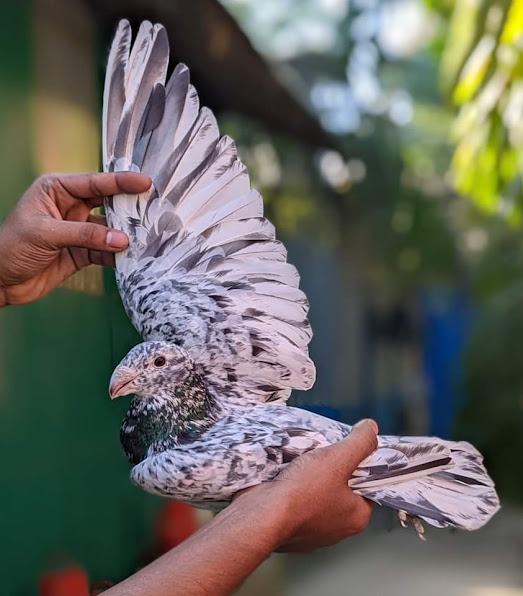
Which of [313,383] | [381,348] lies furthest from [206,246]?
[381,348]

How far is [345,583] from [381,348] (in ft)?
1.96

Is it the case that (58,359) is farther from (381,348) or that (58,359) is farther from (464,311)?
(464,311)

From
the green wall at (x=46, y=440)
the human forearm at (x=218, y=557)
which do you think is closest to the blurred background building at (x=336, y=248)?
the green wall at (x=46, y=440)

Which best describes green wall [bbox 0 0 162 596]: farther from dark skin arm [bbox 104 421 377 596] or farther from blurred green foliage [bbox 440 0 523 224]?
blurred green foliage [bbox 440 0 523 224]

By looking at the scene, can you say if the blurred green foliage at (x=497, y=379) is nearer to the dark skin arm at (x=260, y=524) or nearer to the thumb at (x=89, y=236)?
the dark skin arm at (x=260, y=524)

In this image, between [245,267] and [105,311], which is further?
[105,311]

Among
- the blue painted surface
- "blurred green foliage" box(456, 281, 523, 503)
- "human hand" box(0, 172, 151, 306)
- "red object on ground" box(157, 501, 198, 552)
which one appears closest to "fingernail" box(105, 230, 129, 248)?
"human hand" box(0, 172, 151, 306)

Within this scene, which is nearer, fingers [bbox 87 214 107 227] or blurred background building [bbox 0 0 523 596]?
fingers [bbox 87 214 107 227]

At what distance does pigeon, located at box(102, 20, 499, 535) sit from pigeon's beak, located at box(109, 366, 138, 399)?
3 cm

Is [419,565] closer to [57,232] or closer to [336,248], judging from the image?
[336,248]

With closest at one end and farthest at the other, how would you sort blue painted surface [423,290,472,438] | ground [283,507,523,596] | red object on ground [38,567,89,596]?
red object on ground [38,567,89,596], ground [283,507,523,596], blue painted surface [423,290,472,438]

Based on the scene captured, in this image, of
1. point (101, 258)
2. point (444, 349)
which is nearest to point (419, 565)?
point (444, 349)

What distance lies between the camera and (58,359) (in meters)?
1.02

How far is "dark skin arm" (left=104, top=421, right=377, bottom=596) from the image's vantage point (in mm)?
564
